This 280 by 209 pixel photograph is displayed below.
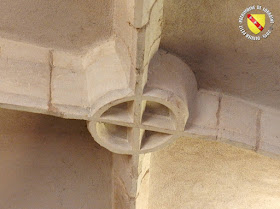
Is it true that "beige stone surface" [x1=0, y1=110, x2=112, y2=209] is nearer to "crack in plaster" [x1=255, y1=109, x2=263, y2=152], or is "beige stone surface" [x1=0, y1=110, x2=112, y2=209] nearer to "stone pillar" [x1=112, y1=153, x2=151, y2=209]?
"stone pillar" [x1=112, y1=153, x2=151, y2=209]

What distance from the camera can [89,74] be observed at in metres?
2.58

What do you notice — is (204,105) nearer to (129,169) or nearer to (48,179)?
(129,169)

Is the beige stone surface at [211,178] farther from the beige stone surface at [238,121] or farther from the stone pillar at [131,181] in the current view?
the beige stone surface at [238,121]

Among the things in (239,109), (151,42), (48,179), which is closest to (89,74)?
(151,42)

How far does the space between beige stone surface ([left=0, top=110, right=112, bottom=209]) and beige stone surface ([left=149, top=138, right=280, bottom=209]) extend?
0.40 meters

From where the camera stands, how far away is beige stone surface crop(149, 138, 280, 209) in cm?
296

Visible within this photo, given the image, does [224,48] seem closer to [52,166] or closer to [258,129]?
[258,129]

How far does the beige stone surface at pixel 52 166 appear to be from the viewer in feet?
10.6

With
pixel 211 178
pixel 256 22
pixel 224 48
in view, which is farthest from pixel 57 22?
pixel 211 178

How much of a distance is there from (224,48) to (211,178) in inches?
39.3

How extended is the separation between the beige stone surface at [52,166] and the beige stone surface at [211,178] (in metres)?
0.40

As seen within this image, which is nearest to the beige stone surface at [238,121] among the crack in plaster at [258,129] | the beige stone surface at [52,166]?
the crack in plaster at [258,129]

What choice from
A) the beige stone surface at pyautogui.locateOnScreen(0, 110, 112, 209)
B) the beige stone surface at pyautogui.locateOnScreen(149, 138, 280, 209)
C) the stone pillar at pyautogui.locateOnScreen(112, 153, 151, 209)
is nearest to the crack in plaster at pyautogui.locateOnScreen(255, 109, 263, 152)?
the beige stone surface at pyautogui.locateOnScreen(149, 138, 280, 209)

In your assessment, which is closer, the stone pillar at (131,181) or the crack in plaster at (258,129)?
the crack in plaster at (258,129)
